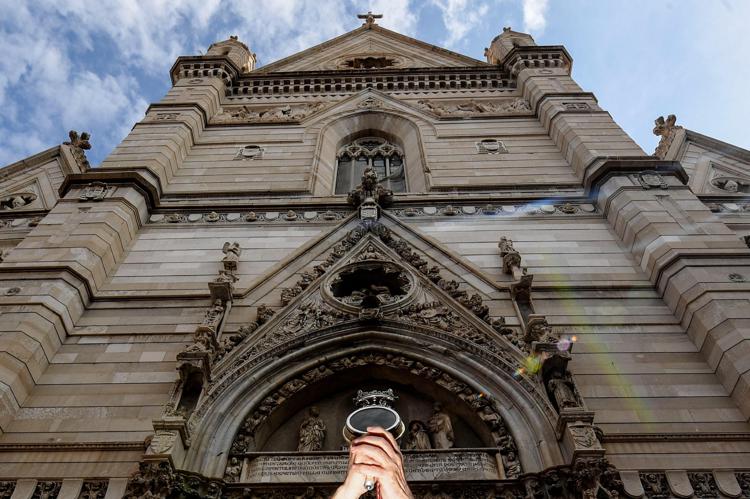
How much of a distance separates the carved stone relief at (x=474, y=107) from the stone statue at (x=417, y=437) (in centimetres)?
1040

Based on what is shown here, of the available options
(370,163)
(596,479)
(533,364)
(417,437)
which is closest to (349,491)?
(596,479)

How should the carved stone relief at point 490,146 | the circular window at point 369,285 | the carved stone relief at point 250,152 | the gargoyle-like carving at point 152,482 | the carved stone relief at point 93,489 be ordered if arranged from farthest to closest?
the carved stone relief at point 250,152
the carved stone relief at point 490,146
the circular window at point 369,285
the carved stone relief at point 93,489
the gargoyle-like carving at point 152,482

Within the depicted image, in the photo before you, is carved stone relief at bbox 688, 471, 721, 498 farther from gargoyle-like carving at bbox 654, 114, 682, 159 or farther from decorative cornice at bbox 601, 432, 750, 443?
gargoyle-like carving at bbox 654, 114, 682, 159

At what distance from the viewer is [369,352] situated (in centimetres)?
894

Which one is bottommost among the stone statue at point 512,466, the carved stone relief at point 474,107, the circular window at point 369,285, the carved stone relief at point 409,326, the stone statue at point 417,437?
the stone statue at point 512,466

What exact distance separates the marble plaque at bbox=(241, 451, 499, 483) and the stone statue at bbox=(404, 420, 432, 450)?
1.19 feet

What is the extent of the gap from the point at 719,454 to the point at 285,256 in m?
6.86

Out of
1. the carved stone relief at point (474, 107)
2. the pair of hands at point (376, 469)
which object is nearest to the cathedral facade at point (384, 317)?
the pair of hands at point (376, 469)

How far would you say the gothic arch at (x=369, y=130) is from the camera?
50.4 ft

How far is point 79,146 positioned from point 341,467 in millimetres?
12359

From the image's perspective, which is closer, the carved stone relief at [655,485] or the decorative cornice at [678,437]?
the carved stone relief at [655,485]

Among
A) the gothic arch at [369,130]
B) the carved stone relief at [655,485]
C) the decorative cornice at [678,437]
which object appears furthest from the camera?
the gothic arch at [369,130]

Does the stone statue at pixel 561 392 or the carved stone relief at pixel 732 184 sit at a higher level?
the carved stone relief at pixel 732 184

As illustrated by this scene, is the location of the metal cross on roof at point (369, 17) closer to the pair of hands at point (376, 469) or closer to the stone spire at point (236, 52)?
the stone spire at point (236, 52)
